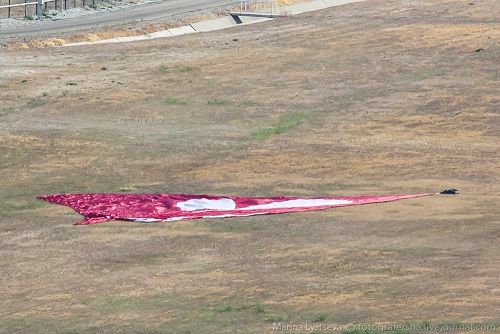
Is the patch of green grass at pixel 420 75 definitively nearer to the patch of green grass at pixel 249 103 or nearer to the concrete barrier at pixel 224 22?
the patch of green grass at pixel 249 103

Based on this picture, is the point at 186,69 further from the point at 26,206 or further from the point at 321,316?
the point at 321,316

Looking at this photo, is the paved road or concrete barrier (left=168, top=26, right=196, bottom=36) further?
concrete barrier (left=168, top=26, right=196, bottom=36)

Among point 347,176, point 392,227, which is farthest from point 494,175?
point 392,227

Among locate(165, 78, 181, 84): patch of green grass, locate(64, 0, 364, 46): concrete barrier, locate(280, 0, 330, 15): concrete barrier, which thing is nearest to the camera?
locate(165, 78, 181, 84): patch of green grass

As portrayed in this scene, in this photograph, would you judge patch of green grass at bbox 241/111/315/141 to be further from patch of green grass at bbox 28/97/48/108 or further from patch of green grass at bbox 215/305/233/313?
patch of green grass at bbox 215/305/233/313

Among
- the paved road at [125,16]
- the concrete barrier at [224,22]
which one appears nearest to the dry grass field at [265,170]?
the concrete barrier at [224,22]

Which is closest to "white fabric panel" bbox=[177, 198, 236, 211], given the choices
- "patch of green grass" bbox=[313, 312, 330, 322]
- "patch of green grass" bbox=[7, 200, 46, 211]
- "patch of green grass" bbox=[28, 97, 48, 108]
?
"patch of green grass" bbox=[7, 200, 46, 211]

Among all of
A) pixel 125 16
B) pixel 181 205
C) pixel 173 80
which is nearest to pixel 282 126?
pixel 173 80
